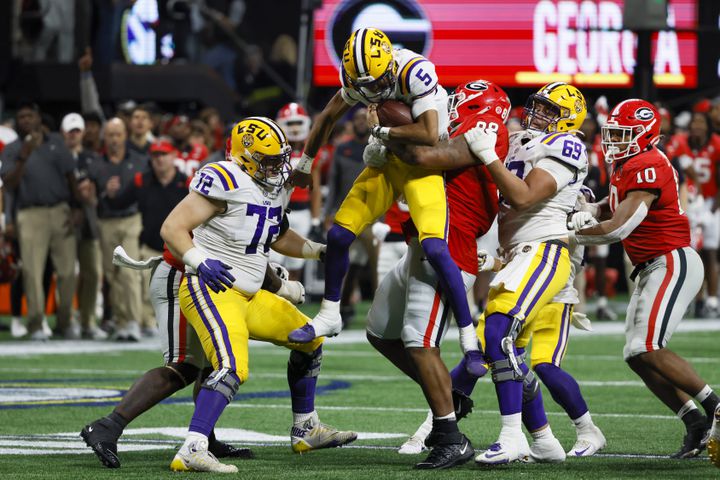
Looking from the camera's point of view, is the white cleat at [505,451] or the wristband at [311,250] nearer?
the white cleat at [505,451]

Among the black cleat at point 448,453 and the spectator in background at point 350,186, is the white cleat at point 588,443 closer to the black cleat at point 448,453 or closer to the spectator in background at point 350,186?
the black cleat at point 448,453

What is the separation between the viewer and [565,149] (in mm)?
6832

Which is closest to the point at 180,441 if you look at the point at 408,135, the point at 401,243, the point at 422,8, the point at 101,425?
the point at 101,425

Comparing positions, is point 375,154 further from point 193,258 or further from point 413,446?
point 413,446

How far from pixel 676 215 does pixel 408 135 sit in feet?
4.93

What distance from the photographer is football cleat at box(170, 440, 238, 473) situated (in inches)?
250

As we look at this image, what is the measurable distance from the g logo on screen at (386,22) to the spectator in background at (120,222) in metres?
6.57

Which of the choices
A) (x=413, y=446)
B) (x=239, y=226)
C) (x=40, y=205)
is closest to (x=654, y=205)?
(x=413, y=446)

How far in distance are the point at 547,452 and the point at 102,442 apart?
79.6 inches

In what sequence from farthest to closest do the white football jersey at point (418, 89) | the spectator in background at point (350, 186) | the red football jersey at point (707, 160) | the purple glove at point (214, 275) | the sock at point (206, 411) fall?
1. the red football jersey at point (707, 160)
2. the spectator in background at point (350, 186)
3. the white football jersey at point (418, 89)
4. the purple glove at point (214, 275)
5. the sock at point (206, 411)

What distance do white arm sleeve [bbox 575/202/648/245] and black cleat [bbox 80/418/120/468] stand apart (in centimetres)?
242

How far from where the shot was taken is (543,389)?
999cm

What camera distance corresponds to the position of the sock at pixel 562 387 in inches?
278

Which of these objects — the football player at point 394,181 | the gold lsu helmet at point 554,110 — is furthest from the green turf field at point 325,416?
the gold lsu helmet at point 554,110
